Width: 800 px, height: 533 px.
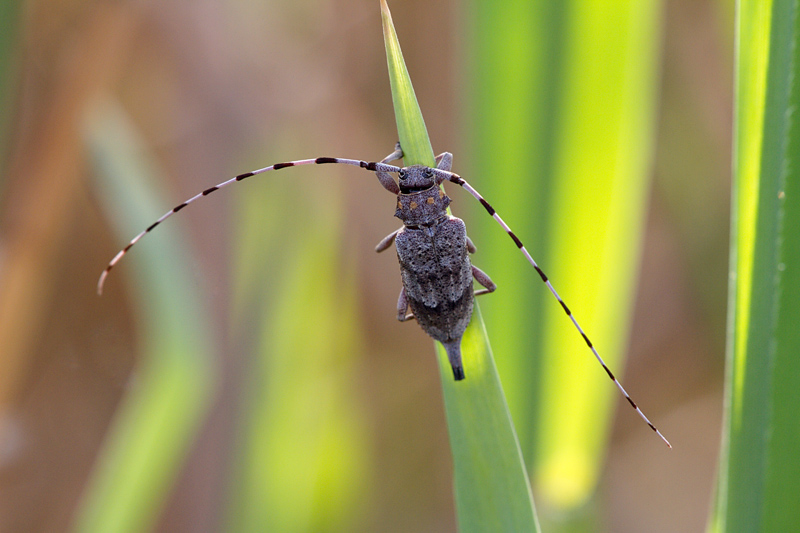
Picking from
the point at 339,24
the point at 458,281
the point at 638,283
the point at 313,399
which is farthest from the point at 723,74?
the point at 313,399

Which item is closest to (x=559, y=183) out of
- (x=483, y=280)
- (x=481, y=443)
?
(x=483, y=280)

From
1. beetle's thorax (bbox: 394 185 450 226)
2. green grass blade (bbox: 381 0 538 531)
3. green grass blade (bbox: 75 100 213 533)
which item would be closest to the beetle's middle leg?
beetle's thorax (bbox: 394 185 450 226)

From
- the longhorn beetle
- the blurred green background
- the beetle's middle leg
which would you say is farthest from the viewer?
the blurred green background

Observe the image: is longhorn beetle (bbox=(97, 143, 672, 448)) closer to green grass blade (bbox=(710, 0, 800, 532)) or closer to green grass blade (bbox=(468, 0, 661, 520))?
green grass blade (bbox=(468, 0, 661, 520))

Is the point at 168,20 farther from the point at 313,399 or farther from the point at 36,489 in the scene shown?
the point at 36,489

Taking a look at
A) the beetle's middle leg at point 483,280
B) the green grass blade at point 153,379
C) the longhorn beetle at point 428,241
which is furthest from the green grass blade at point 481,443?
the green grass blade at point 153,379

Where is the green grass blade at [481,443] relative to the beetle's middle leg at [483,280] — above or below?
below

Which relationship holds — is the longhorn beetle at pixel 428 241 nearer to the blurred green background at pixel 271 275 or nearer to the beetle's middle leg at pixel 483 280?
the beetle's middle leg at pixel 483 280
